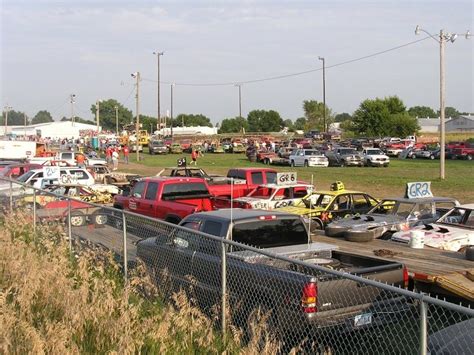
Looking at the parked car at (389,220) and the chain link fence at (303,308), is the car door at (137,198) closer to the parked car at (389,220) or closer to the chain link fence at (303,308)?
the parked car at (389,220)

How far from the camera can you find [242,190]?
20297 mm

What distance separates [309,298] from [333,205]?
1056 cm

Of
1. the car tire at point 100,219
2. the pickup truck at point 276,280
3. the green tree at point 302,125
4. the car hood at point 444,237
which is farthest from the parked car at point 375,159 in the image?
the green tree at point 302,125

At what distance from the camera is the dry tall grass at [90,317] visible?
206 inches

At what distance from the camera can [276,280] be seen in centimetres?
604

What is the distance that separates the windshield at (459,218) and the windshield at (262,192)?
6.84 meters

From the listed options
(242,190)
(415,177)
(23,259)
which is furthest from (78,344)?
(415,177)

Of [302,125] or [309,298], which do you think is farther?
[302,125]

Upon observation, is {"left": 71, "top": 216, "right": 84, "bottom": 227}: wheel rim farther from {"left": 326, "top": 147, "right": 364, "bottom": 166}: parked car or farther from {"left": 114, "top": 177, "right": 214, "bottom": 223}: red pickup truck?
{"left": 326, "top": 147, "right": 364, "bottom": 166}: parked car

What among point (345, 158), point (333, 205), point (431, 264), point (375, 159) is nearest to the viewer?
point (431, 264)

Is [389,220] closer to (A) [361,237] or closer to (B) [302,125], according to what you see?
(A) [361,237]

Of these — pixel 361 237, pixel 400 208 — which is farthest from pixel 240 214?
pixel 400 208

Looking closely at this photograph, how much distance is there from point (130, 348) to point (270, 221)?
4.28 metres

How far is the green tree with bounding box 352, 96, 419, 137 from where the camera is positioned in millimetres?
99125
